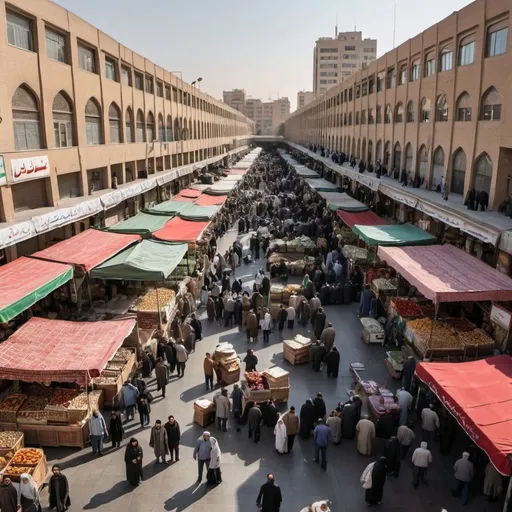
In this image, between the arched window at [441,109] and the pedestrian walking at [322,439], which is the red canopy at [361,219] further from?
the pedestrian walking at [322,439]

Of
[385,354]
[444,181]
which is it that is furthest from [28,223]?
[444,181]

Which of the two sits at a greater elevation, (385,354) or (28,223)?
(28,223)

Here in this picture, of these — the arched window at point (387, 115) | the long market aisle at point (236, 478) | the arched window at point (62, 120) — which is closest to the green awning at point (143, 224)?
the arched window at point (62, 120)

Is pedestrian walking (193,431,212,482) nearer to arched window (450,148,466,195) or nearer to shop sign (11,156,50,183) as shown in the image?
shop sign (11,156,50,183)

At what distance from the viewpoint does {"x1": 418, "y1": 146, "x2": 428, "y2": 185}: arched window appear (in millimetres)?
20859

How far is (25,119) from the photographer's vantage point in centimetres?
1361

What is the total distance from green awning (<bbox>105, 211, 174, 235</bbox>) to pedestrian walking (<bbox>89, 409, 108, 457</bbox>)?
913 centimetres

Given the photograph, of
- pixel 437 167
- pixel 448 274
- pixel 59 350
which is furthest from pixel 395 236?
pixel 59 350

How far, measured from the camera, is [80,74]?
1691cm

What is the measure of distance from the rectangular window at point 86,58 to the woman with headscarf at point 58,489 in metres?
14.5

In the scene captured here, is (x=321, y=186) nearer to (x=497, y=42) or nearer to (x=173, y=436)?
(x=497, y=42)

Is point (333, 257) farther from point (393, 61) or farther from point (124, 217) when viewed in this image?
point (393, 61)

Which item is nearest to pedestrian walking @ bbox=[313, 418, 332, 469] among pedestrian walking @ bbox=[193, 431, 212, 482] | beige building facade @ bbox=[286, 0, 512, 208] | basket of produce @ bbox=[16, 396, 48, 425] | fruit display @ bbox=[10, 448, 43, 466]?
pedestrian walking @ bbox=[193, 431, 212, 482]

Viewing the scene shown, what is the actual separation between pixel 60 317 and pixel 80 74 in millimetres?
8811
